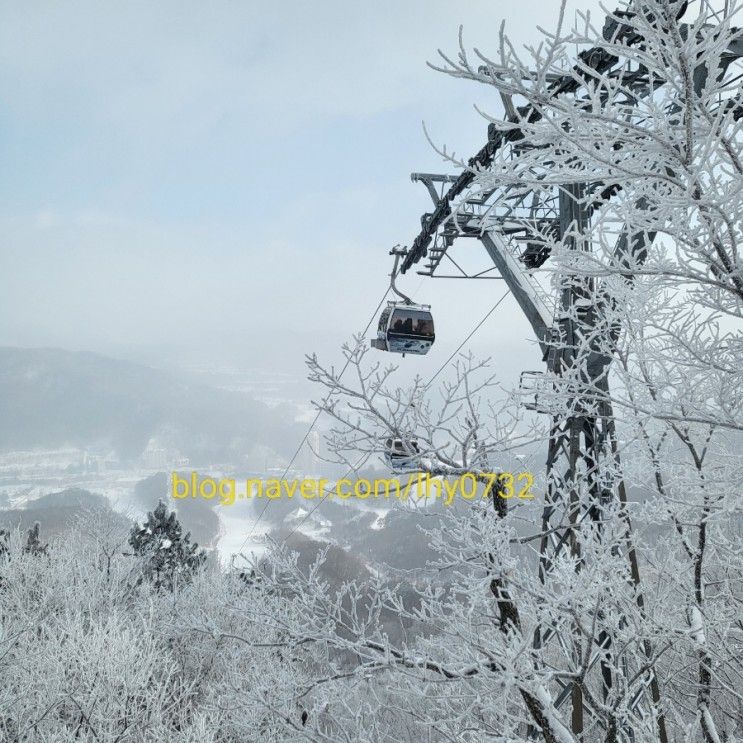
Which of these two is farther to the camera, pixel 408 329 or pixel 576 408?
pixel 408 329

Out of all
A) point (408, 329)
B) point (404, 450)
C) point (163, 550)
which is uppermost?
point (408, 329)

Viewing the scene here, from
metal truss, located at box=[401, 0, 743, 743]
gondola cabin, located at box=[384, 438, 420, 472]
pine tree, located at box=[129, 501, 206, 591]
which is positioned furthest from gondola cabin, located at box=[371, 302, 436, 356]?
pine tree, located at box=[129, 501, 206, 591]

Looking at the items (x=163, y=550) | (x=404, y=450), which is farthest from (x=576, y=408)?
(x=163, y=550)

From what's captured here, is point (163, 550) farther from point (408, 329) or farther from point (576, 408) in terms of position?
point (576, 408)

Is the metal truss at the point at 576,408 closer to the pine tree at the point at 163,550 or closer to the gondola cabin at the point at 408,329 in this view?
the gondola cabin at the point at 408,329

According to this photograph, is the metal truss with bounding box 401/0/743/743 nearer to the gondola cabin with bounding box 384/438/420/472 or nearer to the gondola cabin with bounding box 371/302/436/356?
the gondola cabin with bounding box 384/438/420/472

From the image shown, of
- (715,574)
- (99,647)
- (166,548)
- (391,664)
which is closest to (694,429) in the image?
(391,664)
